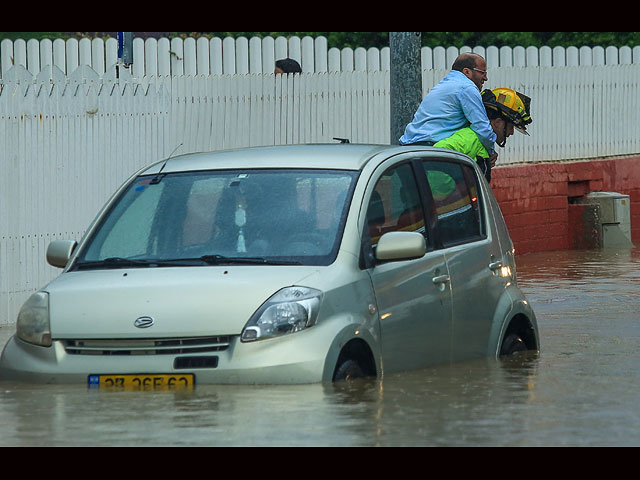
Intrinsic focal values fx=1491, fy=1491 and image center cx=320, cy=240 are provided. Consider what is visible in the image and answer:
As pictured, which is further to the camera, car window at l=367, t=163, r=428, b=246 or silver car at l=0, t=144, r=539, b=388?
car window at l=367, t=163, r=428, b=246

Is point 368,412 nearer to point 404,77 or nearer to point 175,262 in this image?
point 175,262

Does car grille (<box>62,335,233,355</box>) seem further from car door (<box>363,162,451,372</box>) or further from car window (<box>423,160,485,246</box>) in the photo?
car window (<box>423,160,485,246</box>)

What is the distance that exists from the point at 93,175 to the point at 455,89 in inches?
128

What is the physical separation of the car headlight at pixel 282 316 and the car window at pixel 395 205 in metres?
0.79

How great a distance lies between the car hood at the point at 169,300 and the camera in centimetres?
677

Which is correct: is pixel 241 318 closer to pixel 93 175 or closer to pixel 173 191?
pixel 173 191

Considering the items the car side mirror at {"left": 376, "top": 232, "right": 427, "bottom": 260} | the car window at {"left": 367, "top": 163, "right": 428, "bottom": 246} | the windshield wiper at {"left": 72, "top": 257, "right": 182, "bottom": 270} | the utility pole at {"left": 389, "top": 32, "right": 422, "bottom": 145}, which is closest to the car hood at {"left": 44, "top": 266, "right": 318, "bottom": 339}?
the windshield wiper at {"left": 72, "top": 257, "right": 182, "bottom": 270}

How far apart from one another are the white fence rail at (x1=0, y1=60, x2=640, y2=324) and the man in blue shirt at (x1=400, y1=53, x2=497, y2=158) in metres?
2.66

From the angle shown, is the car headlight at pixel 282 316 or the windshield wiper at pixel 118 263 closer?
the car headlight at pixel 282 316

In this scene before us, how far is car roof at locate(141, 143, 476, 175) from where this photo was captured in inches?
308

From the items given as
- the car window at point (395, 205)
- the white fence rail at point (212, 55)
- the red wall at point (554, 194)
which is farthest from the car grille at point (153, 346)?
the red wall at point (554, 194)

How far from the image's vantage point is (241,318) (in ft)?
22.1

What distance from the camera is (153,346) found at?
6852mm

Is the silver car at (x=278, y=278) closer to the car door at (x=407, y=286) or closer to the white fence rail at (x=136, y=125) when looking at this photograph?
the car door at (x=407, y=286)
